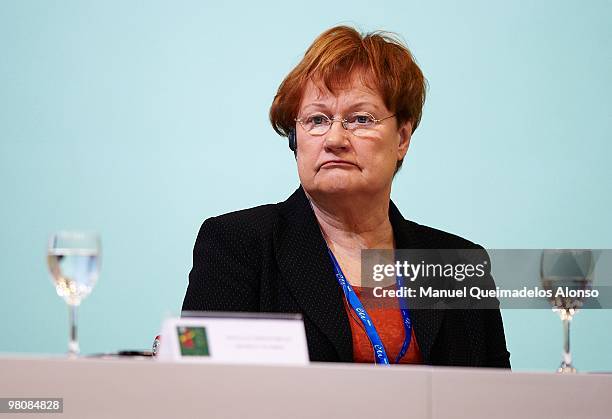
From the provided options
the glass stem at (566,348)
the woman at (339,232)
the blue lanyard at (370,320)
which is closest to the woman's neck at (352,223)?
the woman at (339,232)

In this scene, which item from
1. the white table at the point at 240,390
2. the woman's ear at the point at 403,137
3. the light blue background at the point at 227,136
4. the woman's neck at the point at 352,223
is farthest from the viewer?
the light blue background at the point at 227,136

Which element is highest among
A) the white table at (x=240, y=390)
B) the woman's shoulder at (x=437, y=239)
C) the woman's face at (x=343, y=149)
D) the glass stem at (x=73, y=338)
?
the woman's face at (x=343, y=149)

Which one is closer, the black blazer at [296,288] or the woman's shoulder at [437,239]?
the black blazer at [296,288]

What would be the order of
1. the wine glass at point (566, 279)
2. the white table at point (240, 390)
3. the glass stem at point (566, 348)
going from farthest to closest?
1. the wine glass at point (566, 279)
2. the glass stem at point (566, 348)
3. the white table at point (240, 390)

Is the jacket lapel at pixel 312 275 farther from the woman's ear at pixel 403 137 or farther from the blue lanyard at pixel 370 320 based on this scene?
the woman's ear at pixel 403 137

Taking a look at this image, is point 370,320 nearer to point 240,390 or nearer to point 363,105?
point 363,105

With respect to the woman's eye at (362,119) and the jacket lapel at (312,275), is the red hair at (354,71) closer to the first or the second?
the woman's eye at (362,119)

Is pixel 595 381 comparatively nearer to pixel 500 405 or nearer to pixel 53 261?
pixel 500 405

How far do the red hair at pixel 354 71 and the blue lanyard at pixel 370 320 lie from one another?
0.38 meters

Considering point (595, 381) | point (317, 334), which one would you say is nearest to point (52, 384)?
point (595, 381)

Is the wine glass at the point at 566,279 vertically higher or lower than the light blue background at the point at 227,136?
lower

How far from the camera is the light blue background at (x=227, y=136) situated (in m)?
2.98

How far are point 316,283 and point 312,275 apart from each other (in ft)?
0.08

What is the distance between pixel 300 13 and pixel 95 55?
0.70 meters
